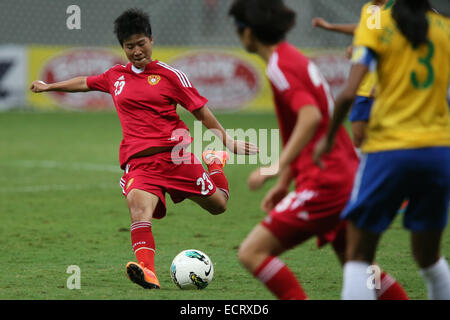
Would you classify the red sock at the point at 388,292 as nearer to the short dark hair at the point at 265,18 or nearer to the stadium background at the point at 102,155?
the stadium background at the point at 102,155

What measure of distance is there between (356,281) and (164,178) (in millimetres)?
2462

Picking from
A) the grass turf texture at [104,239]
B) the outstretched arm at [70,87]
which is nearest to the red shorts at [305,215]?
the grass turf texture at [104,239]

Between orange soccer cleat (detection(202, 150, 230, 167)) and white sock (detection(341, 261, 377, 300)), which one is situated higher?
orange soccer cleat (detection(202, 150, 230, 167))

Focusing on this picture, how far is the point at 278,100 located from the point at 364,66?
0.52 metres

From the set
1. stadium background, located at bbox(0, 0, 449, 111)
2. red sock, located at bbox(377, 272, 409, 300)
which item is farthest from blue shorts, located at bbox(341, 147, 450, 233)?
stadium background, located at bbox(0, 0, 449, 111)

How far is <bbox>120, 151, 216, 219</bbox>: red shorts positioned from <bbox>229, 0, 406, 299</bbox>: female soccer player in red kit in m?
1.97

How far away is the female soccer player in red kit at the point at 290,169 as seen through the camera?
12.7ft

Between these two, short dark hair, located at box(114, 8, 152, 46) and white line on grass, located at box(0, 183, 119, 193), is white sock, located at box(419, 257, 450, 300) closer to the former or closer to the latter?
short dark hair, located at box(114, 8, 152, 46)

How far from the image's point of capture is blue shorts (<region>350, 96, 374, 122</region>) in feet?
21.9

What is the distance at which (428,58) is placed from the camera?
3684mm

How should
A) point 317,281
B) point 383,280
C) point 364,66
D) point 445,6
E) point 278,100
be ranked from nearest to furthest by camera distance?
point 364,66 → point 278,100 → point 383,280 → point 317,281 → point 445,6

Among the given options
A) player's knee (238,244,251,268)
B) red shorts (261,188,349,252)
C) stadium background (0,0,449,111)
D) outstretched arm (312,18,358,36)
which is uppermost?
stadium background (0,0,449,111)
